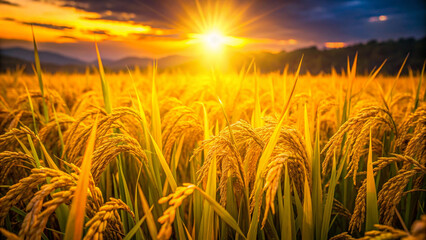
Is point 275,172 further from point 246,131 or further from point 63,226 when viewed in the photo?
point 63,226

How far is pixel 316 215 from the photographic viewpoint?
133 centimetres

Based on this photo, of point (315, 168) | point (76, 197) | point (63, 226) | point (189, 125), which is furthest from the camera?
point (189, 125)

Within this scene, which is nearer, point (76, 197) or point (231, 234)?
point (76, 197)

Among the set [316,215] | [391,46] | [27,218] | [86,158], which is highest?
[391,46]

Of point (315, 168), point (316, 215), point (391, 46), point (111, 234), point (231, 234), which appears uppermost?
point (391, 46)

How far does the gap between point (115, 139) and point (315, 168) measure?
1.21m

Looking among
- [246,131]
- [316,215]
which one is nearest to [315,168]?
[316,215]

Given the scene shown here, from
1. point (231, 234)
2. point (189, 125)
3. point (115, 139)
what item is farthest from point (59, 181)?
point (231, 234)

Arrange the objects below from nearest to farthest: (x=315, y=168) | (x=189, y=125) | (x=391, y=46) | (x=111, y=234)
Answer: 1. (x=111, y=234)
2. (x=315, y=168)
3. (x=189, y=125)
4. (x=391, y=46)

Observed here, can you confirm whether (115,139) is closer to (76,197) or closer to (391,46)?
(76,197)

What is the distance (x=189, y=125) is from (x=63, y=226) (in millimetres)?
961

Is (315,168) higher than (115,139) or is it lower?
lower

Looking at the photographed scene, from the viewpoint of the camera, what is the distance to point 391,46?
4416 cm

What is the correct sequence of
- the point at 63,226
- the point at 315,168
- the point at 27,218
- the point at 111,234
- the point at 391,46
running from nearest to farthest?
the point at 27,218 < the point at 111,234 < the point at 63,226 < the point at 315,168 < the point at 391,46
